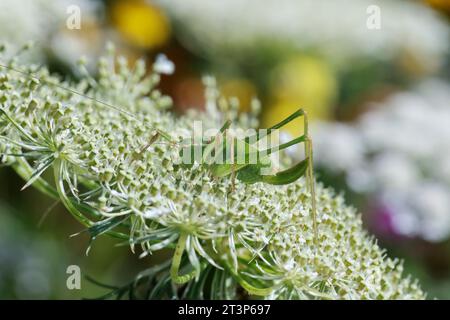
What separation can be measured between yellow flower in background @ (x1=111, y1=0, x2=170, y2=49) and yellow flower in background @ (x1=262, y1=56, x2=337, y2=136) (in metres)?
0.64

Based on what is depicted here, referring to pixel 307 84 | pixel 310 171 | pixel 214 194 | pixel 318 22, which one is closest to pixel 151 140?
pixel 214 194

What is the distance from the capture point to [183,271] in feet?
4.09

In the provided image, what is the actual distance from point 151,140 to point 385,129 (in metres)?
2.01

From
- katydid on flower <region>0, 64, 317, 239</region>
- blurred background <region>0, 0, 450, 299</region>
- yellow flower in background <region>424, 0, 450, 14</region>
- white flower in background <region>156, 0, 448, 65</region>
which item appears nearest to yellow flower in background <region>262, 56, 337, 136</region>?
blurred background <region>0, 0, 450, 299</region>

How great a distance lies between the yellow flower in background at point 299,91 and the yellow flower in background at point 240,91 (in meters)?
0.11

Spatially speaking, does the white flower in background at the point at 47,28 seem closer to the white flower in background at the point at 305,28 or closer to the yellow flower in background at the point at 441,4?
the white flower in background at the point at 305,28

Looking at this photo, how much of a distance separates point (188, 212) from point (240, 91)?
2.48 metres

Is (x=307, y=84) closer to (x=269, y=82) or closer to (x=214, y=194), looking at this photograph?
(x=269, y=82)

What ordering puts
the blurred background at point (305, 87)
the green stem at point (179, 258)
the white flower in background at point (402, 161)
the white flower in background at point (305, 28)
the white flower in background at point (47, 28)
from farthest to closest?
the white flower in background at point (305, 28) → the blurred background at point (305, 87) → the white flower in background at point (402, 161) → the white flower in background at point (47, 28) → the green stem at point (179, 258)

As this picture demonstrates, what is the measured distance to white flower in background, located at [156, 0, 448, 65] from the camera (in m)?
3.49

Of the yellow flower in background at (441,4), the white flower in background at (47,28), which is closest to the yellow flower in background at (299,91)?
the white flower in background at (47,28)

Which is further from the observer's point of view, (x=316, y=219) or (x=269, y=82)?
(x=269, y=82)

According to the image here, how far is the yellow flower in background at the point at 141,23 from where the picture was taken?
139 inches

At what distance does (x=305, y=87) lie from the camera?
11.6 feet
